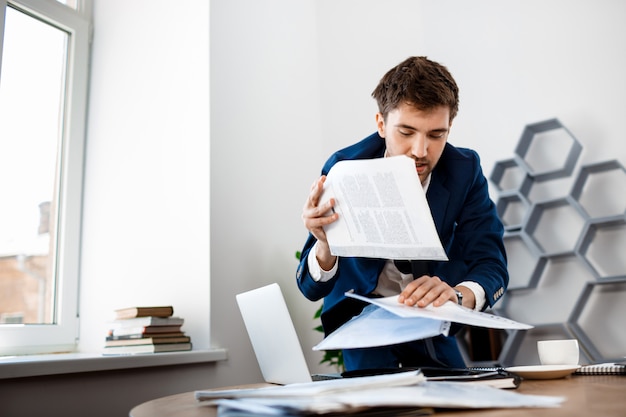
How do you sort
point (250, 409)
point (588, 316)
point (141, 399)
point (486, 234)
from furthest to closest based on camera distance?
point (588, 316) < point (141, 399) < point (486, 234) < point (250, 409)

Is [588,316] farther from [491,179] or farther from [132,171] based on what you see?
[132,171]

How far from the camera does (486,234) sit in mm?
1466

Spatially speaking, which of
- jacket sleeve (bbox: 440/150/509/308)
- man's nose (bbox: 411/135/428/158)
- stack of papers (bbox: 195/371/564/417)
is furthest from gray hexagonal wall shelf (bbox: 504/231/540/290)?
stack of papers (bbox: 195/371/564/417)

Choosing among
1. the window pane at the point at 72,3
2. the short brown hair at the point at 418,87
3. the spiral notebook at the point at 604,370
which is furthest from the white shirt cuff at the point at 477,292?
the window pane at the point at 72,3

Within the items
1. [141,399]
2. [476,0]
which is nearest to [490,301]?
[141,399]

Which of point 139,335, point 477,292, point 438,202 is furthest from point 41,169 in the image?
point 477,292

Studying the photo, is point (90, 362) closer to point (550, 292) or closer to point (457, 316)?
point (457, 316)

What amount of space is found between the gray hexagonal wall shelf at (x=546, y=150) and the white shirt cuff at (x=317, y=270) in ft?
4.64

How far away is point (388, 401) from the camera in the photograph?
2.01 ft

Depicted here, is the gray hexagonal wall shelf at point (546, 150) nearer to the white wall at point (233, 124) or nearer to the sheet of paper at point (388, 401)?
the white wall at point (233, 124)

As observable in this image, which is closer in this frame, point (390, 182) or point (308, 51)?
point (390, 182)

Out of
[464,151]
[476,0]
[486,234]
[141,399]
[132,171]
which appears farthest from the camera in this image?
[476,0]

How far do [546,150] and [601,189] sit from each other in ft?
0.96

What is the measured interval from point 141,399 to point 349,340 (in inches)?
49.0
